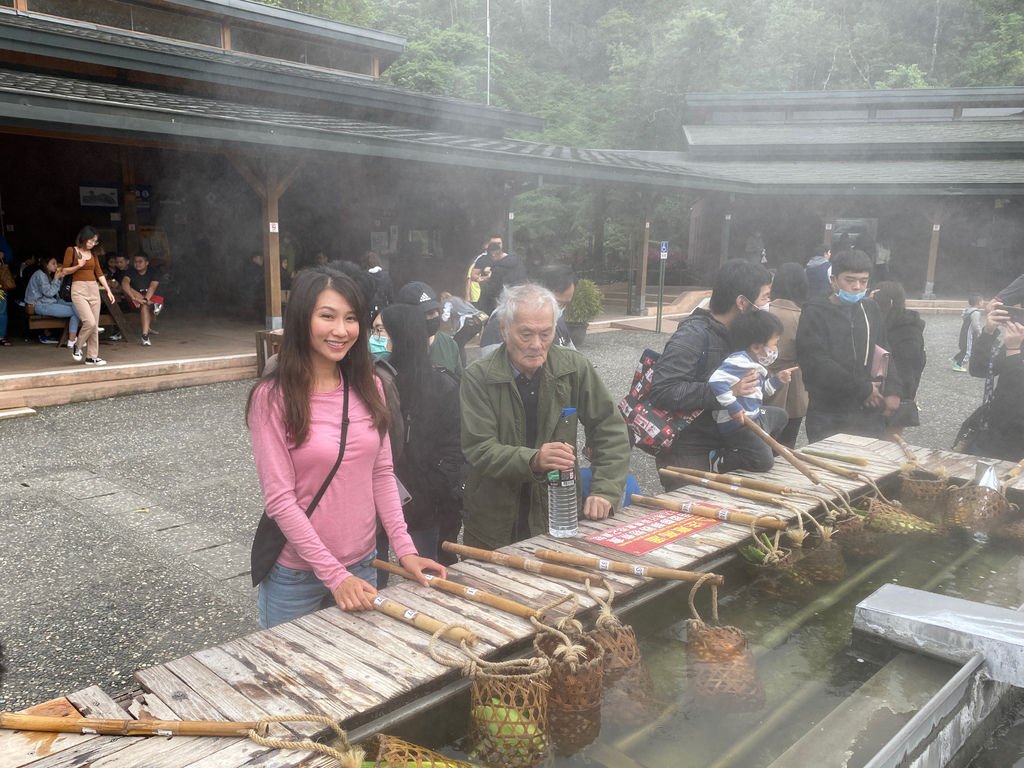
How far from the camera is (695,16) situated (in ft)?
121

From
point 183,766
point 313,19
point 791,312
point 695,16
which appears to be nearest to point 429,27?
point 695,16

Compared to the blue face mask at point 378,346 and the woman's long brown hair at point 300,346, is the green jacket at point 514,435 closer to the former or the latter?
the woman's long brown hair at point 300,346

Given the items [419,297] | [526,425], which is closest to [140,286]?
[419,297]

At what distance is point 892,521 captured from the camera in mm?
3613

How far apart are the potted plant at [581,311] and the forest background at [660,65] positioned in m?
14.0

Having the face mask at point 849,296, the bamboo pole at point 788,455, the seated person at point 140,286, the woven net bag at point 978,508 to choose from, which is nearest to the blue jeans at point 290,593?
the bamboo pole at point 788,455

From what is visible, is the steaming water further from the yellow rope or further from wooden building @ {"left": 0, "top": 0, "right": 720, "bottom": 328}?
wooden building @ {"left": 0, "top": 0, "right": 720, "bottom": 328}

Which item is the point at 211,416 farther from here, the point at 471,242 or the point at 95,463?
the point at 471,242

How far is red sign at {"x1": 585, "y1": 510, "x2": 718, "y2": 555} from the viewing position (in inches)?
118

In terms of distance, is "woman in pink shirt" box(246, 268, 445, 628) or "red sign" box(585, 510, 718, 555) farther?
"red sign" box(585, 510, 718, 555)

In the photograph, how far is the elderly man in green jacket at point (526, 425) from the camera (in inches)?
114

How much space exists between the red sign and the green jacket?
0.16 meters

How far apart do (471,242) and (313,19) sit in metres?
6.24

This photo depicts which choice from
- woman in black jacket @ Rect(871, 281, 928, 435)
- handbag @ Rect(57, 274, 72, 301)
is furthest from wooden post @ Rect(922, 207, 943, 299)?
handbag @ Rect(57, 274, 72, 301)
